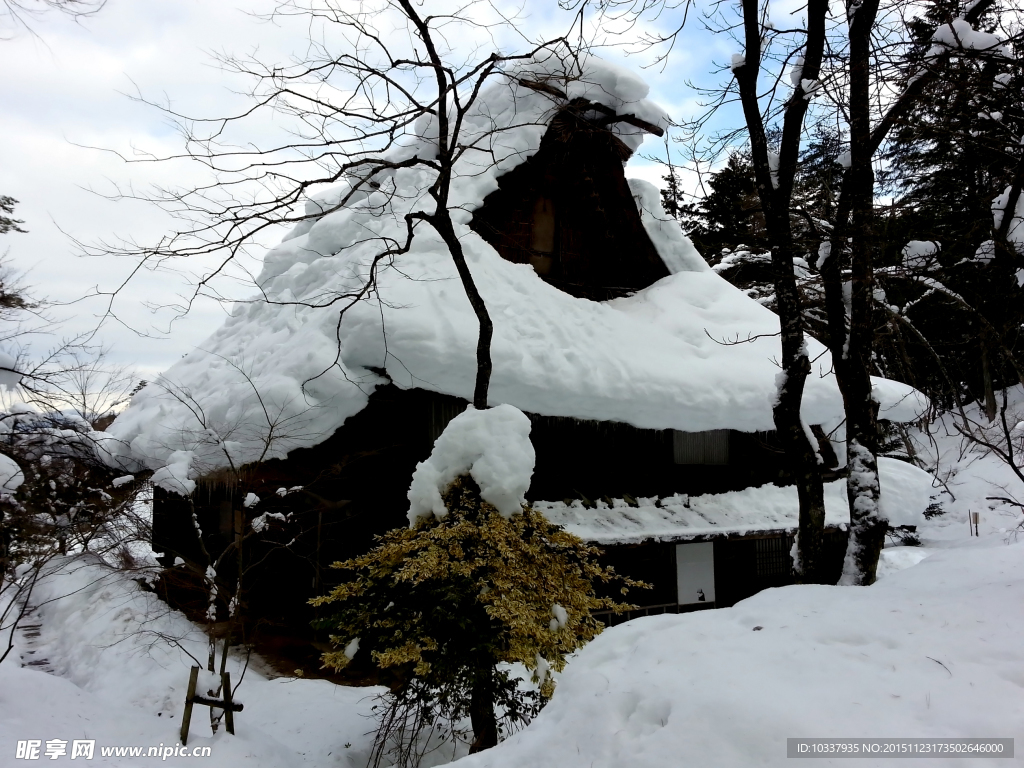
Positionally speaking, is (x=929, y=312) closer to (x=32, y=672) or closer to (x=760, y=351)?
(x=760, y=351)

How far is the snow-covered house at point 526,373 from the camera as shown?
7.60 m

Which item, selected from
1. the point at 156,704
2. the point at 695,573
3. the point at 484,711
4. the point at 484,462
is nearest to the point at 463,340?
the point at 484,462

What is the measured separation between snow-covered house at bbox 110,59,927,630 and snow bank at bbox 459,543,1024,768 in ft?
10.6

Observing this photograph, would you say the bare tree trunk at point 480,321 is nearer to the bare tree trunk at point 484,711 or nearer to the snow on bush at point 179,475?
the bare tree trunk at point 484,711

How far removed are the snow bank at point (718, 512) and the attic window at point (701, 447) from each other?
2.02 ft

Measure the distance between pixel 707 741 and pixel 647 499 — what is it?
7420 millimetres

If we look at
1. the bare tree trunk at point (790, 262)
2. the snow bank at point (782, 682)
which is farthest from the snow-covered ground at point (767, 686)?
the bare tree trunk at point (790, 262)

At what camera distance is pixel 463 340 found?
772cm

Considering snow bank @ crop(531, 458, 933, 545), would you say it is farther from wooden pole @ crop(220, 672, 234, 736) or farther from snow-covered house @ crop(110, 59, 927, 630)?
wooden pole @ crop(220, 672, 234, 736)

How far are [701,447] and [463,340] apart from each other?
5012 mm

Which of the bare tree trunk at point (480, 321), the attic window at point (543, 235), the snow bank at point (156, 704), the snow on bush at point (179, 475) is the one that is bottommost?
the snow bank at point (156, 704)

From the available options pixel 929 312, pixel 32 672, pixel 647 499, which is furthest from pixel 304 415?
pixel 929 312

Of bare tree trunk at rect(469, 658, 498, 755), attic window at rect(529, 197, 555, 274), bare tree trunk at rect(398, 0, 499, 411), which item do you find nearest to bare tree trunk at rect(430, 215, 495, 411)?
bare tree trunk at rect(398, 0, 499, 411)

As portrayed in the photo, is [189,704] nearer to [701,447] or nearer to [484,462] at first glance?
[484,462]
